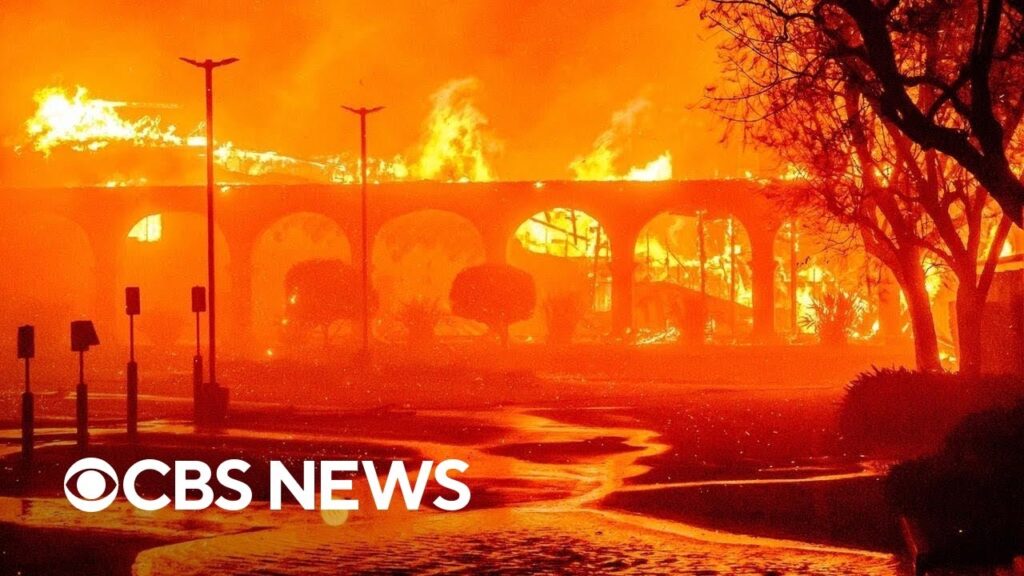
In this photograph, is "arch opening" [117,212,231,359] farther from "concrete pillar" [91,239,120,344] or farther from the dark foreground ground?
the dark foreground ground

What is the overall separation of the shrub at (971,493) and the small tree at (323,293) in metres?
49.1

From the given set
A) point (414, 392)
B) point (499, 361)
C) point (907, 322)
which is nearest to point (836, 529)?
point (414, 392)

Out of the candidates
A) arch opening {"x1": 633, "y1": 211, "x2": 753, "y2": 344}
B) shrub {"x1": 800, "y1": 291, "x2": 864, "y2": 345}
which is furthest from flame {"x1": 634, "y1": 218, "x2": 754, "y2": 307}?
shrub {"x1": 800, "y1": 291, "x2": 864, "y2": 345}

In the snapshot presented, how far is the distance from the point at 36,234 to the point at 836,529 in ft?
239

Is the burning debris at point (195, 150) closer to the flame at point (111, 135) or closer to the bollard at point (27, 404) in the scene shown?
the flame at point (111, 135)

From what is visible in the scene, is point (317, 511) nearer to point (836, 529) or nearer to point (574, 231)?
point (836, 529)

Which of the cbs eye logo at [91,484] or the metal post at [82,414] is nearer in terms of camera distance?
the cbs eye logo at [91,484]

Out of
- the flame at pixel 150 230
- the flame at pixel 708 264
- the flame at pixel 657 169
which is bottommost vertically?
the flame at pixel 708 264

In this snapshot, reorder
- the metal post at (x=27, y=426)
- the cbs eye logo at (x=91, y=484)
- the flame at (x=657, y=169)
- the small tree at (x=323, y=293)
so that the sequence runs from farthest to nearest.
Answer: the flame at (x=657, y=169) < the small tree at (x=323, y=293) < the metal post at (x=27, y=426) < the cbs eye logo at (x=91, y=484)

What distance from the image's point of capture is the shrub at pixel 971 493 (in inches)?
377

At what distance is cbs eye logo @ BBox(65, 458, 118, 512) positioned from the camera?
1368 centimetres

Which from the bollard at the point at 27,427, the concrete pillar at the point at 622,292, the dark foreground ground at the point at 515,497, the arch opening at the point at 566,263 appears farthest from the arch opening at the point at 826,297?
the bollard at the point at 27,427

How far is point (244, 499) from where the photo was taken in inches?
550

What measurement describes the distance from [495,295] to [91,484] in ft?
152
